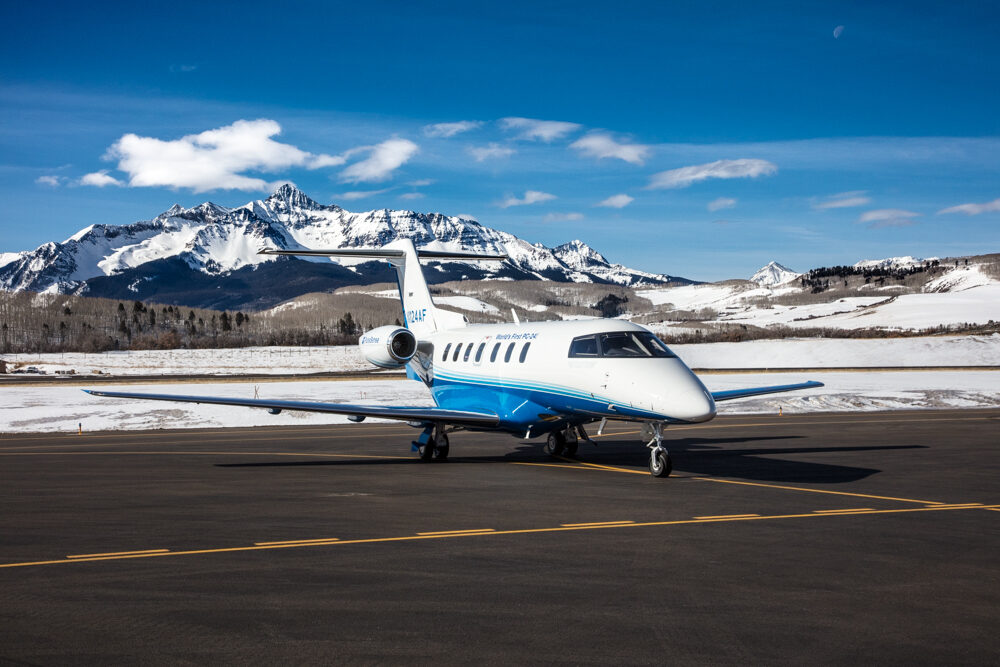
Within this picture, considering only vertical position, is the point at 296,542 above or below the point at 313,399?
below

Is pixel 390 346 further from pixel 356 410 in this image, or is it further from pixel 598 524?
pixel 598 524

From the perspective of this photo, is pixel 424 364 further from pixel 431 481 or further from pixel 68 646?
pixel 68 646

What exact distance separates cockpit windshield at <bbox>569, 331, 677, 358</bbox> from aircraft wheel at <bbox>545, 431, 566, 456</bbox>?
12.9 feet

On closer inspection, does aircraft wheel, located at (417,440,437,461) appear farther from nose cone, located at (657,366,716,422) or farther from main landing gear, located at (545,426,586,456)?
nose cone, located at (657,366,716,422)

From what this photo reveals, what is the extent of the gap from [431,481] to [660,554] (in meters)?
7.68

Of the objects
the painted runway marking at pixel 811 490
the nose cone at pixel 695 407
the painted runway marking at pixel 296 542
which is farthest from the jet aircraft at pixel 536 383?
the painted runway marking at pixel 296 542

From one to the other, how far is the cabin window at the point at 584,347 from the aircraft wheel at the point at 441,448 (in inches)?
166

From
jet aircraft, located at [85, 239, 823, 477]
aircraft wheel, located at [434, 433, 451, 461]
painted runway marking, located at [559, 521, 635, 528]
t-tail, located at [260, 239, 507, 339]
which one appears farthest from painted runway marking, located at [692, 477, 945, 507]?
t-tail, located at [260, 239, 507, 339]

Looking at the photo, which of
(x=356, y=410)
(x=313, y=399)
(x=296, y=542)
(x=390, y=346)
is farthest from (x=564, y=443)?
(x=313, y=399)

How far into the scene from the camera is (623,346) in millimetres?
17828

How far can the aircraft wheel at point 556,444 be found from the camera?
72.1 ft

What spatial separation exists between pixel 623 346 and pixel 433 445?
5753 millimetres

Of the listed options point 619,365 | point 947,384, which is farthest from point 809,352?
point 619,365

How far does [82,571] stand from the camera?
30.5 ft
